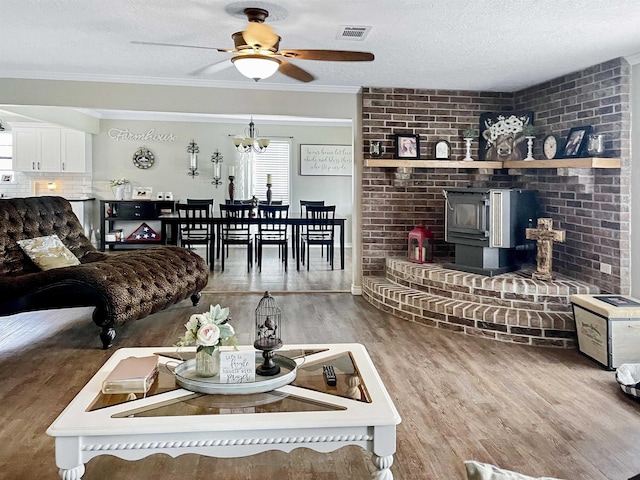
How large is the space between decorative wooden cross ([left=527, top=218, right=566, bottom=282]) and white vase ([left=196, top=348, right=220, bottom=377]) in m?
3.25

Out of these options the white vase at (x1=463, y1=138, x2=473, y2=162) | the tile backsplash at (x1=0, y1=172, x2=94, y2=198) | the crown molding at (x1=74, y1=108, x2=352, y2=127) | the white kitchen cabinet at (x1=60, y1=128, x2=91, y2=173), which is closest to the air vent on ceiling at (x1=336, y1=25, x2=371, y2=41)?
the white vase at (x1=463, y1=138, x2=473, y2=162)

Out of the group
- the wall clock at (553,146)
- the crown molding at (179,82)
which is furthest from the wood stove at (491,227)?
the crown molding at (179,82)

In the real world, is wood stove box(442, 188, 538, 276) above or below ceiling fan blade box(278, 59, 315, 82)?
below

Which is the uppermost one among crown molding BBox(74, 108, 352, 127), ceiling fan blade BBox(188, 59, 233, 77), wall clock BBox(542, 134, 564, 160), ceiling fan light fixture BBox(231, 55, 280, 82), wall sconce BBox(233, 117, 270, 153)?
crown molding BBox(74, 108, 352, 127)

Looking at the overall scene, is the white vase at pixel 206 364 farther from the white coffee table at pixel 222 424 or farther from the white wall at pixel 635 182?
the white wall at pixel 635 182

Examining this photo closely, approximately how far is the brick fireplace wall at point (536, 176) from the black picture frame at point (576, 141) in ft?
0.30

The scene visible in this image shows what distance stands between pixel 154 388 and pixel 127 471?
445 millimetres

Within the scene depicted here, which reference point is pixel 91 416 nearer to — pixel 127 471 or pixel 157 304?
pixel 127 471

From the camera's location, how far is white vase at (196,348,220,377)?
2.14 meters

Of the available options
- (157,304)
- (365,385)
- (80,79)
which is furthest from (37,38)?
(365,385)

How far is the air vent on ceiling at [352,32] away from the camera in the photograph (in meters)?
3.66

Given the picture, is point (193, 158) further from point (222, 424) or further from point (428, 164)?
point (222, 424)

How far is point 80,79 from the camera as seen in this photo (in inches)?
212

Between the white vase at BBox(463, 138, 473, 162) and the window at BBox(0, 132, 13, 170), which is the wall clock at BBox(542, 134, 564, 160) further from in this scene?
the window at BBox(0, 132, 13, 170)
